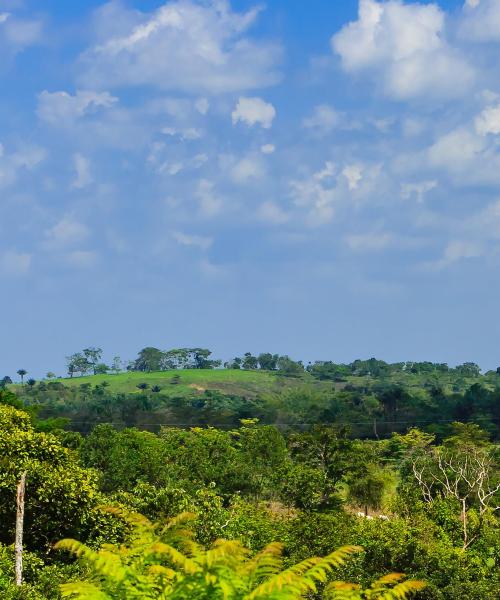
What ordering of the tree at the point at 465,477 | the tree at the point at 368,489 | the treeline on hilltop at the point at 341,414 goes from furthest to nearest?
the treeline on hilltop at the point at 341,414 < the tree at the point at 368,489 < the tree at the point at 465,477

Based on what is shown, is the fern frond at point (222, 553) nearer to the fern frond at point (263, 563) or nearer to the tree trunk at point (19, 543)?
the fern frond at point (263, 563)

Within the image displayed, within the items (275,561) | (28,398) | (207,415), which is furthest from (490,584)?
(28,398)

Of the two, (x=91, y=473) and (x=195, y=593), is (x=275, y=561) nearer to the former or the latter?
(x=195, y=593)

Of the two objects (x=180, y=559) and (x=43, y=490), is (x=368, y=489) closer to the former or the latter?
(x=43, y=490)

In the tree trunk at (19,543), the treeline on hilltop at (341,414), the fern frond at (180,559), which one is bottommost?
the tree trunk at (19,543)

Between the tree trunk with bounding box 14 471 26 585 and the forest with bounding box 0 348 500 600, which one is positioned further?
the tree trunk with bounding box 14 471 26 585

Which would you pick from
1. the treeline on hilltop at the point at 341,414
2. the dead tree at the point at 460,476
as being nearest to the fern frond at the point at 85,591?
the dead tree at the point at 460,476

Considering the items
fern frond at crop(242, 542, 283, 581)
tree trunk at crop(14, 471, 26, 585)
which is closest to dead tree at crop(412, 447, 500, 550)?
tree trunk at crop(14, 471, 26, 585)

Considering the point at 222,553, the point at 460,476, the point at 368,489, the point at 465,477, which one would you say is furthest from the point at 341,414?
the point at 222,553

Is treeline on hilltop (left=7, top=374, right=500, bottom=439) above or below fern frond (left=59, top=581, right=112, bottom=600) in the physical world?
above

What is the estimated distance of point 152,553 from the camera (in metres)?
8.85

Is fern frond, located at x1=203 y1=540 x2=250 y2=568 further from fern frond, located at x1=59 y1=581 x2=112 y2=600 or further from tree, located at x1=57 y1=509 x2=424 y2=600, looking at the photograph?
fern frond, located at x1=59 y1=581 x2=112 y2=600

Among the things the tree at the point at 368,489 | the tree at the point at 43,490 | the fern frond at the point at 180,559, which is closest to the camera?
the fern frond at the point at 180,559

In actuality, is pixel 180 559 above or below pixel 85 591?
above
